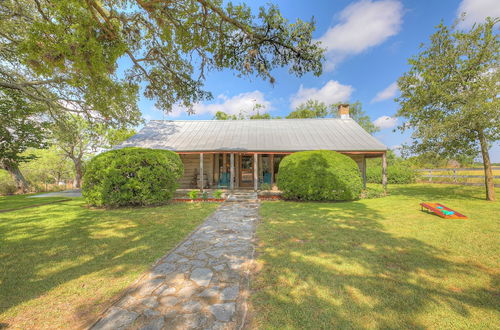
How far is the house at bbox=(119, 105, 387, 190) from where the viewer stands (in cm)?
1162

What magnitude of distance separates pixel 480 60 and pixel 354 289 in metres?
11.7

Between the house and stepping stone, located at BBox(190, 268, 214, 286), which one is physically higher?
the house

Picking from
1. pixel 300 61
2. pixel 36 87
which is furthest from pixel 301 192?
pixel 36 87

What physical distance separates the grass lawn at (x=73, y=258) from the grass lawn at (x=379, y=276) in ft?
6.27

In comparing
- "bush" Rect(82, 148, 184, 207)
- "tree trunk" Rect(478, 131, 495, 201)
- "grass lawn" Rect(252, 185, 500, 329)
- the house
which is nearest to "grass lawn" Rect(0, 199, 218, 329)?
"bush" Rect(82, 148, 184, 207)

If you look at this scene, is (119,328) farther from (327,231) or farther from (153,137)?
(153,137)

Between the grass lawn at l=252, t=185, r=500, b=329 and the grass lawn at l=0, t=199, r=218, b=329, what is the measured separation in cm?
191

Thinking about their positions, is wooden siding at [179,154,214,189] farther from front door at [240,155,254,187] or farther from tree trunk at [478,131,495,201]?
tree trunk at [478,131,495,201]

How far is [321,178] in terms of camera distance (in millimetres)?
8711

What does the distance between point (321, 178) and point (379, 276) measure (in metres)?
6.08

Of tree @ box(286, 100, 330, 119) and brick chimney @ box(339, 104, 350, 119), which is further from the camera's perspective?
tree @ box(286, 100, 330, 119)

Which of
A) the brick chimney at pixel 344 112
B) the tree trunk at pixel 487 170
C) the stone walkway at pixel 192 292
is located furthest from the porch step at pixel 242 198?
the brick chimney at pixel 344 112

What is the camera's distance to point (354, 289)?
254cm

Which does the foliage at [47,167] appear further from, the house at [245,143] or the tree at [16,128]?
the house at [245,143]
